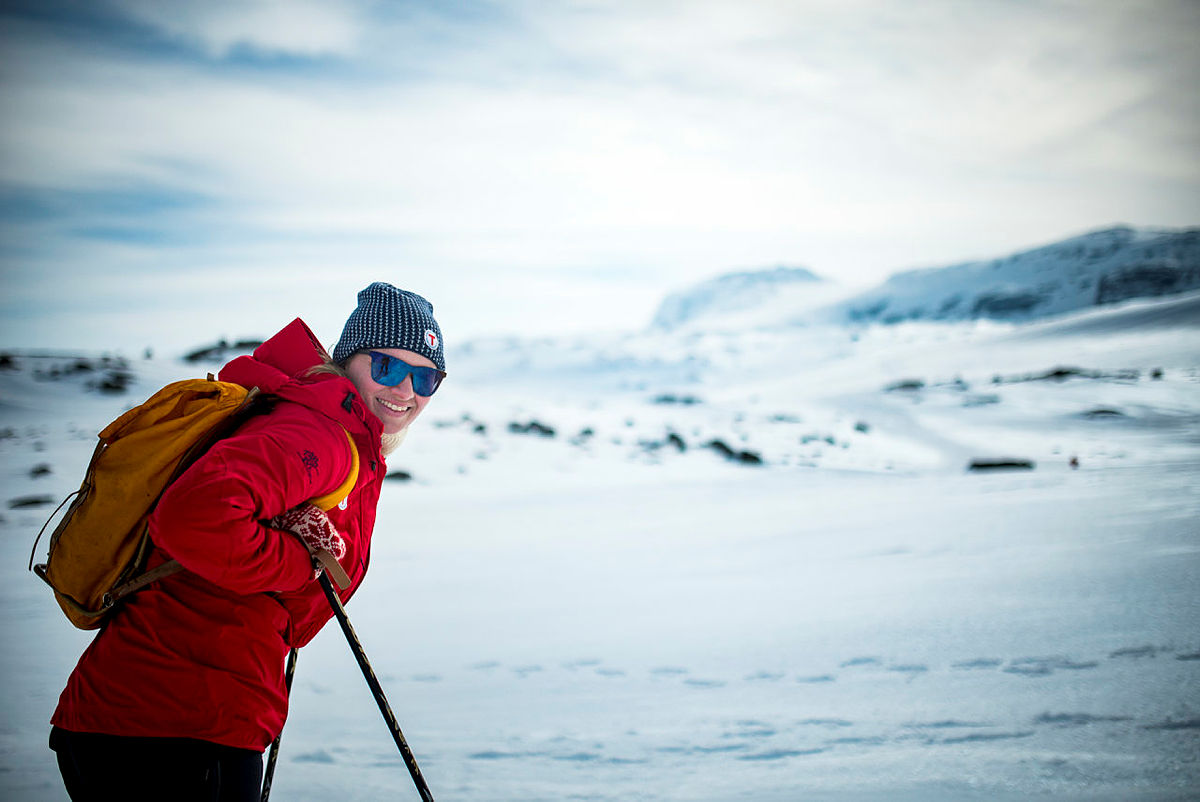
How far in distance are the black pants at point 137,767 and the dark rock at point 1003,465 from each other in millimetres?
9447

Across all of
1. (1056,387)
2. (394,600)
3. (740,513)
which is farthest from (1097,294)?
(394,600)

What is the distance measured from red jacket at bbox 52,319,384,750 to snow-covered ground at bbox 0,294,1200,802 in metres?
1.41

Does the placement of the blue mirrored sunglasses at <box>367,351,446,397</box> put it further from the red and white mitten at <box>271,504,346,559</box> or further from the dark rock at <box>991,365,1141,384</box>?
the dark rock at <box>991,365,1141,384</box>

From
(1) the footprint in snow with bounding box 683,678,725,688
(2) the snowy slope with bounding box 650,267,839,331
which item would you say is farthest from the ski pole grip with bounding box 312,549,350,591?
(2) the snowy slope with bounding box 650,267,839,331

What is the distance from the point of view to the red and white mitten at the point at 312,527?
1.40 metres

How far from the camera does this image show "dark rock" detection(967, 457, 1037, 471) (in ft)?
28.9

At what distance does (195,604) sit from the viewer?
1350 mm

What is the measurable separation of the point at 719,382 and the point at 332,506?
97.1 ft

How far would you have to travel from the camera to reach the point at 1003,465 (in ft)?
29.5

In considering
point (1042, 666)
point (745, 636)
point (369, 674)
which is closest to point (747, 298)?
point (745, 636)

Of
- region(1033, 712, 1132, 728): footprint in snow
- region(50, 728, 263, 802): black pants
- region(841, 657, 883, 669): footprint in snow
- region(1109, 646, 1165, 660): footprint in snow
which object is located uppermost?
region(50, 728, 263, 802): black pants

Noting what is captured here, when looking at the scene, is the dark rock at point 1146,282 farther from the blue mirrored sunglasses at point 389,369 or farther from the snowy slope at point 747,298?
the blue mirrored sunglasses at point 389,369

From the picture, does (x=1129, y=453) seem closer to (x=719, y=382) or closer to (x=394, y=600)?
(x=394, y=600)

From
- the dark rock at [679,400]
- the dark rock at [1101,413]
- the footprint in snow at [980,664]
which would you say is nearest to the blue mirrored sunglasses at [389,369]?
the footprint in snow at [980,664]
